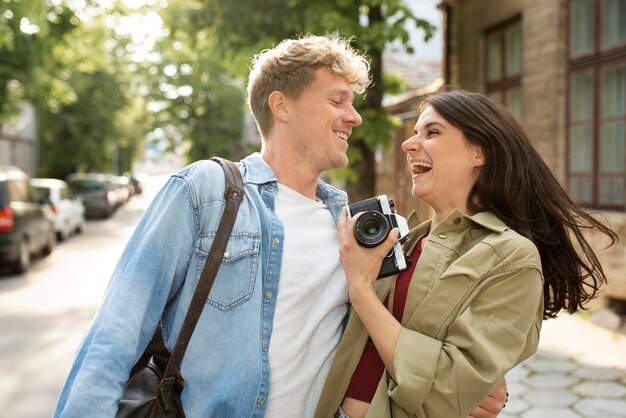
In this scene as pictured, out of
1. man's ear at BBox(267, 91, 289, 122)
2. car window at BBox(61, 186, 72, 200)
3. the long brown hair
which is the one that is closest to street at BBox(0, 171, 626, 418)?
the long brown hair

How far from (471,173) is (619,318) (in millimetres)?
6236

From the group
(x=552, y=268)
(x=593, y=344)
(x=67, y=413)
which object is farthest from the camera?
(x=593, y=344)

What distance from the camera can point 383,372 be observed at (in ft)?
6.36

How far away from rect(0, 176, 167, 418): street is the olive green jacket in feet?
3.15

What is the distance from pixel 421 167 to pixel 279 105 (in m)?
0.59

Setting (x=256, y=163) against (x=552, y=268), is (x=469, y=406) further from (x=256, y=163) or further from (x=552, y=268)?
(x=256, y=163)

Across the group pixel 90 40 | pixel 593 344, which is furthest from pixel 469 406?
pixel 90 40

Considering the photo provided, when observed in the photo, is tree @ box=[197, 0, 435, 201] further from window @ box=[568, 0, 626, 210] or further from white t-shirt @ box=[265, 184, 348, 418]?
white t-shirt @ box=[265, 184, 348, 418]

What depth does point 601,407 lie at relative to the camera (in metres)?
4.80

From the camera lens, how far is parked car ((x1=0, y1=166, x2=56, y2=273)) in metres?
11.1

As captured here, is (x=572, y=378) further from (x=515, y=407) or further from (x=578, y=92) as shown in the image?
(x=578, y=92)

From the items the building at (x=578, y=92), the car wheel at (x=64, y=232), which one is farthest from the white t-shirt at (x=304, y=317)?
the car wheel at (x=64, y=232)

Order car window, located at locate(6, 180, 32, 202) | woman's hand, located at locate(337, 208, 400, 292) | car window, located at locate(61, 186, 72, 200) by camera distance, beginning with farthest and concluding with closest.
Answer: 1. car window, located at locate(61, 186, 72, 200)
2. car window, located at locate(6, 180, 32, 202)
3. woman's hand, located at locate(337, 208, 400, 292)

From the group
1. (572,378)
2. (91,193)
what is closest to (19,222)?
(572,378)
